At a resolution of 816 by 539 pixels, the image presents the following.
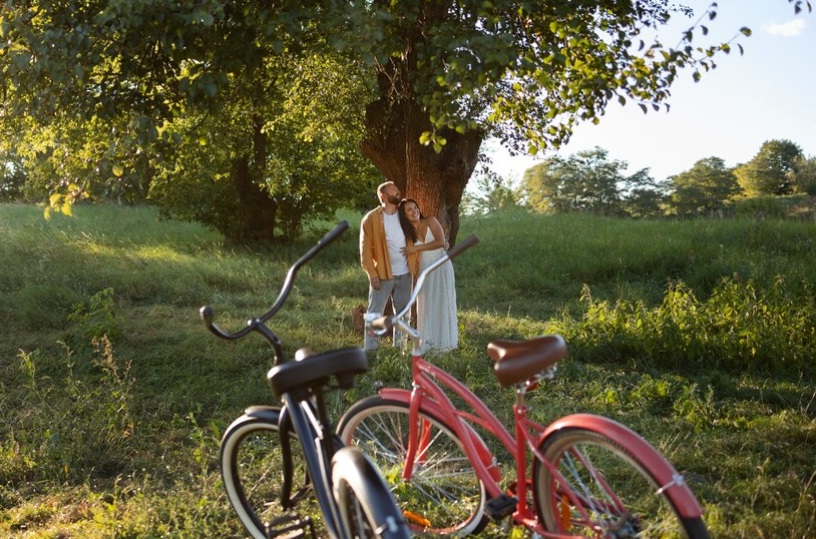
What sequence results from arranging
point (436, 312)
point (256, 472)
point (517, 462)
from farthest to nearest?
point (436, 312) → point (256, 472) → point (517, 462)

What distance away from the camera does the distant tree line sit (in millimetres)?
47125

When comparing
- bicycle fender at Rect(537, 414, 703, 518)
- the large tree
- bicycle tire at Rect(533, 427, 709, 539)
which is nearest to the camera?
bicycle fender at Rect(537, 414, 703, 518)

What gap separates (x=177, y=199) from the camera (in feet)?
69.1

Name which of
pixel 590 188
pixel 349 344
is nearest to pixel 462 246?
pixel 349 344

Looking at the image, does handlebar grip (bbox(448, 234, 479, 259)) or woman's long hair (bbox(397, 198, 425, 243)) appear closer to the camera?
handlebar grip (bbox(448, 234, 479, 259))

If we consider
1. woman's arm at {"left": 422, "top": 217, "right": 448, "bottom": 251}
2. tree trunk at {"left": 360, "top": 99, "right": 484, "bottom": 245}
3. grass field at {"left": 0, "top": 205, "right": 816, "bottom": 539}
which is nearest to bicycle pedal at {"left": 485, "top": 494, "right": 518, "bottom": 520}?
grass field at {"left": 0, "top": 205, "right": 816, "bottom": 539}

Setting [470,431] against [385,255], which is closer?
[470,431]

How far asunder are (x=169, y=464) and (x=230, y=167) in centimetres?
1562

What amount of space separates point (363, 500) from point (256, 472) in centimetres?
312

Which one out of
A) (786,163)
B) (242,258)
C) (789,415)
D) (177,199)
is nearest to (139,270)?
(242,258)

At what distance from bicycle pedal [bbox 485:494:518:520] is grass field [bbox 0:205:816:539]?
37.2 inches

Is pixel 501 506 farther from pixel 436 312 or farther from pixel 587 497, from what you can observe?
pixel 436 312

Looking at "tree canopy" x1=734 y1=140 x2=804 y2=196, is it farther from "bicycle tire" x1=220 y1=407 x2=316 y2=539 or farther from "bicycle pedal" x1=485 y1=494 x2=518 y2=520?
"bicycle pedal" x1=485 y1=494 x2=518 y2=520

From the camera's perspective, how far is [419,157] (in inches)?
426
